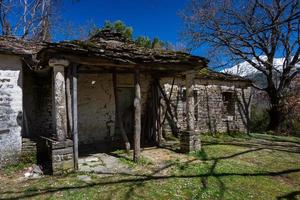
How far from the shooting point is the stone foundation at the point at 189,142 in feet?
25.9

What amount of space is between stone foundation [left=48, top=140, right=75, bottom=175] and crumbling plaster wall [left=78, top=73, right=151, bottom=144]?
2.82m

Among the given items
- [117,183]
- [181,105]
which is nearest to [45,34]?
[181,105]

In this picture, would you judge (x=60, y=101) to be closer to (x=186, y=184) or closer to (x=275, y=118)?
(x=186, y=184)

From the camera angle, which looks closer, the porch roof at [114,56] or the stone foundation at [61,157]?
the stone foundation at [61,157]

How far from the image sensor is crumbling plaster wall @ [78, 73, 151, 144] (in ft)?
28.9

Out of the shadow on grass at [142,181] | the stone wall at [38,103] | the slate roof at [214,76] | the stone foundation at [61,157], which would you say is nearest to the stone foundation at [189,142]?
the shadow on grass at [142,181]

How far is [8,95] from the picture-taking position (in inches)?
265

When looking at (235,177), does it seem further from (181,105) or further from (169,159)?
(181,105)

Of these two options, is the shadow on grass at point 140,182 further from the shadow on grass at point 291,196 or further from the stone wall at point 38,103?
the stone wall at point 38,103

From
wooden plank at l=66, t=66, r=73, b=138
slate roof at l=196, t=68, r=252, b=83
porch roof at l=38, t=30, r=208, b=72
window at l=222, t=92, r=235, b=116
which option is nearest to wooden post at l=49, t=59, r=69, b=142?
wooden plank at l=66, t=66, r=73, b=138

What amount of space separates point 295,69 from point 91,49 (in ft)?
44.3

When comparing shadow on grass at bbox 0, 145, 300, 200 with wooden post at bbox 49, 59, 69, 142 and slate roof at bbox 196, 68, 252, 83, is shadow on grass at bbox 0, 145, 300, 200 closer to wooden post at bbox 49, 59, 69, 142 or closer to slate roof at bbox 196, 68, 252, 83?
wooden post at bbox 49, 59, 69, 142

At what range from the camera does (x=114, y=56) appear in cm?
634

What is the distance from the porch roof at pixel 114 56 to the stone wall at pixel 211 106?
3268 mm
